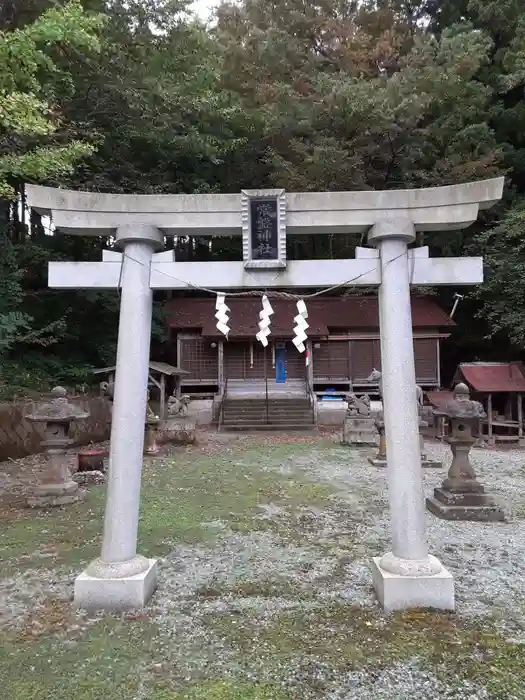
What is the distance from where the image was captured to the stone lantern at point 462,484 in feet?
22.1

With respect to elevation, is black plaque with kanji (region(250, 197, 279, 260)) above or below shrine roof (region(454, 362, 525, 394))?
above

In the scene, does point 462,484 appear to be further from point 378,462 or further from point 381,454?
point 381,454

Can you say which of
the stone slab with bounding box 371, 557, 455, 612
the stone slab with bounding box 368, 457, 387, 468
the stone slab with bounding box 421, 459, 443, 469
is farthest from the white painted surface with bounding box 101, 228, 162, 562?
the stone slab with bounding box 421, 459, 443, 469

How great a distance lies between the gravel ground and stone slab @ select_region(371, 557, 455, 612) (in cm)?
16

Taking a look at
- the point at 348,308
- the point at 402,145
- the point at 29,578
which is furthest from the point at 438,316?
the point at 29,578

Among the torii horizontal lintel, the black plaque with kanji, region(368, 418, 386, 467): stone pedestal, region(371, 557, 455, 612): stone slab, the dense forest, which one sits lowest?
region(371, 557, 455, 612): stone slab

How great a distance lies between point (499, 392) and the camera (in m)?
14.4

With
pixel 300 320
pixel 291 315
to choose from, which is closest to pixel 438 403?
pixel 291 315

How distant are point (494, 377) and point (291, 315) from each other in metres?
8.70

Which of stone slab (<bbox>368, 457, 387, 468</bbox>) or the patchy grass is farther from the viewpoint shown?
stone slab (<bbox>368, 457, 387, 468</bbox>)

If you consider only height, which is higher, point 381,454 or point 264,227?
point 264,227

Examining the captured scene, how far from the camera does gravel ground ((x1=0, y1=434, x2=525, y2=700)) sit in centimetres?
316

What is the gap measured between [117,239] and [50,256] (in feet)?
45.6

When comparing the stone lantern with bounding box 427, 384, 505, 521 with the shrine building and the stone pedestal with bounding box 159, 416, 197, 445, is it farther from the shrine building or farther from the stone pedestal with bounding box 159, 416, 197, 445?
the shrine building
